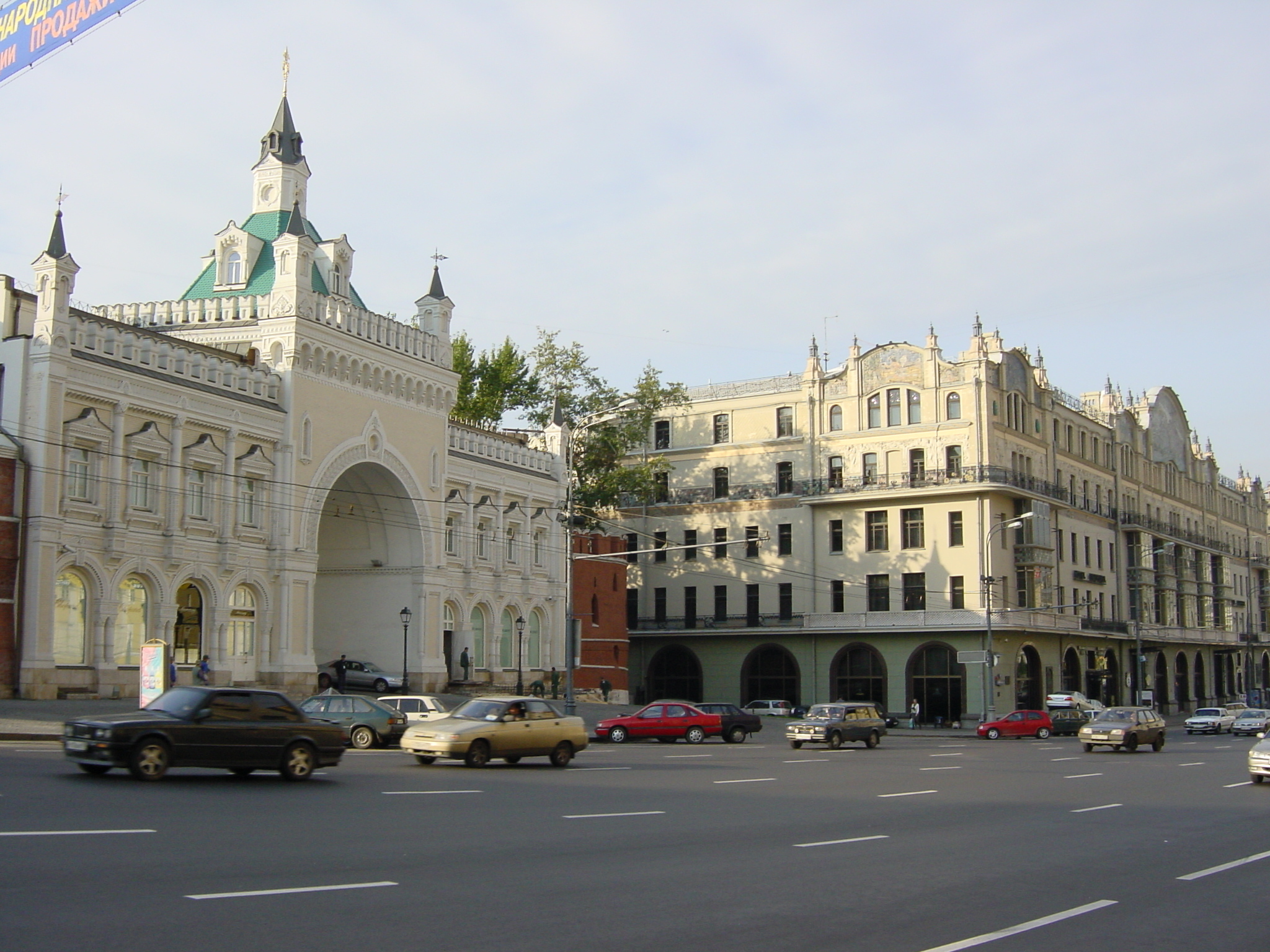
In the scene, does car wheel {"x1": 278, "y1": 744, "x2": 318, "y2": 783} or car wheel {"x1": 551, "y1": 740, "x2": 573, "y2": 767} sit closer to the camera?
car wheel {"x1": 278, "y1": 744, "x2": 318, "y2": 783}

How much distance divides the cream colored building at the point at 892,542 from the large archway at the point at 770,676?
11 centimetres

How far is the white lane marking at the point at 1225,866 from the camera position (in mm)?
12312

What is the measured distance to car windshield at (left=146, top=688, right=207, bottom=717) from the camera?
18.1m

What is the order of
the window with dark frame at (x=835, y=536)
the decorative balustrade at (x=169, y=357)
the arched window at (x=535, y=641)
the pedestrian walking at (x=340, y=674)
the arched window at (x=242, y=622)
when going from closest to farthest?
1. the decorative balustrade at (x=169, y=357)
2. the arched window at (x=242, y=622)
3. the pedestrian walking at (x=340, y=674)
4. the arched window at (x=535, y=641)
5. the window with dark frame at (x=835, y=536)

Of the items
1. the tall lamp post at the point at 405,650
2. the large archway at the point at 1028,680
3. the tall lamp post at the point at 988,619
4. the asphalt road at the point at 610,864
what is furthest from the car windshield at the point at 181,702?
the large archway at the point at 1028,680

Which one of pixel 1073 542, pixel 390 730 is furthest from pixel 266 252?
pixel 1073 542

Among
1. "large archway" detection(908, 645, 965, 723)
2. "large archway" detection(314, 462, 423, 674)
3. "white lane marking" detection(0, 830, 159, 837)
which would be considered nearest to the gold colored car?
"white lane marking" detection(0, 830, 159, 837)

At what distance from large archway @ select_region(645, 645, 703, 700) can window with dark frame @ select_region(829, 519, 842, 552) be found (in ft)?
33.6

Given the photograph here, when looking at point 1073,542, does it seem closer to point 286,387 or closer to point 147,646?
point 286,387

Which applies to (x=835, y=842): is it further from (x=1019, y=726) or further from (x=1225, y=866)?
(x=1019, y=726)

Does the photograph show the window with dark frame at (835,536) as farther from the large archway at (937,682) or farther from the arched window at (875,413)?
the large archway at (937,682)

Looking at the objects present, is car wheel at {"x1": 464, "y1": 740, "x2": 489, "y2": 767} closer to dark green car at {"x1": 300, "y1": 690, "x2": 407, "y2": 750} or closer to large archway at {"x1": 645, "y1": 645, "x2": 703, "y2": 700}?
dark green car at {"x1": 300, "y1": 690, "x2": 407, "y2": 750}

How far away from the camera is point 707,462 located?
7356 centimetres

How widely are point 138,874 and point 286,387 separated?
3378cm
